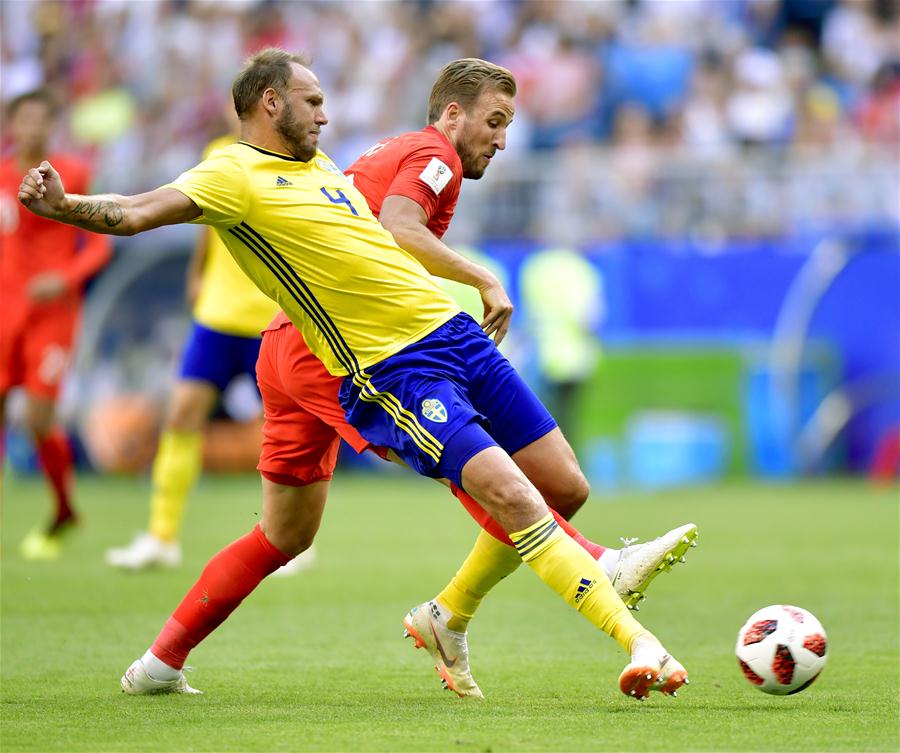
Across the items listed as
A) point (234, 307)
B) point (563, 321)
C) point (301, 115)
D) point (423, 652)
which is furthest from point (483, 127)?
point (563, 321)

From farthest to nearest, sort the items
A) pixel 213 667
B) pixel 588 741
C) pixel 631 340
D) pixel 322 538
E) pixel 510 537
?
1. pixel 631 340
2. pixel 322 538
3. pixel 213 667
4. pixel 510 537
5. pixel 588 741

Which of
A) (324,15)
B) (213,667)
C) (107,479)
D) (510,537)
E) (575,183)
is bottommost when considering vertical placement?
(107,479)

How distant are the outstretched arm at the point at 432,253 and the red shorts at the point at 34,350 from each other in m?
5.14

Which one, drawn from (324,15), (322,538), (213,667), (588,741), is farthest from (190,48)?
(588,741)

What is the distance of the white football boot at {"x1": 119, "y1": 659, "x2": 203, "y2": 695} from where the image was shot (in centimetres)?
557

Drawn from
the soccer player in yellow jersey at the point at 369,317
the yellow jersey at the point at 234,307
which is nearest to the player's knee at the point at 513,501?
the soccer player in yellow jersey at the point at 369,317

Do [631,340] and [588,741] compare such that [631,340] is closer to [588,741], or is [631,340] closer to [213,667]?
[213,667]

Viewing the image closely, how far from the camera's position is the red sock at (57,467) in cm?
1007

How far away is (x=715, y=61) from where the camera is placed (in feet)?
62.0

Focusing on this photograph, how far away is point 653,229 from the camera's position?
17.4 m

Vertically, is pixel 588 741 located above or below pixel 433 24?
below


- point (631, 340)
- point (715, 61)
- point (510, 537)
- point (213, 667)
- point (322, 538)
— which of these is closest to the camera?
point (510, 537)

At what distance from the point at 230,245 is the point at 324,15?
657 inches

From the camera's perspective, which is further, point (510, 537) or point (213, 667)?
point (213, 667)
